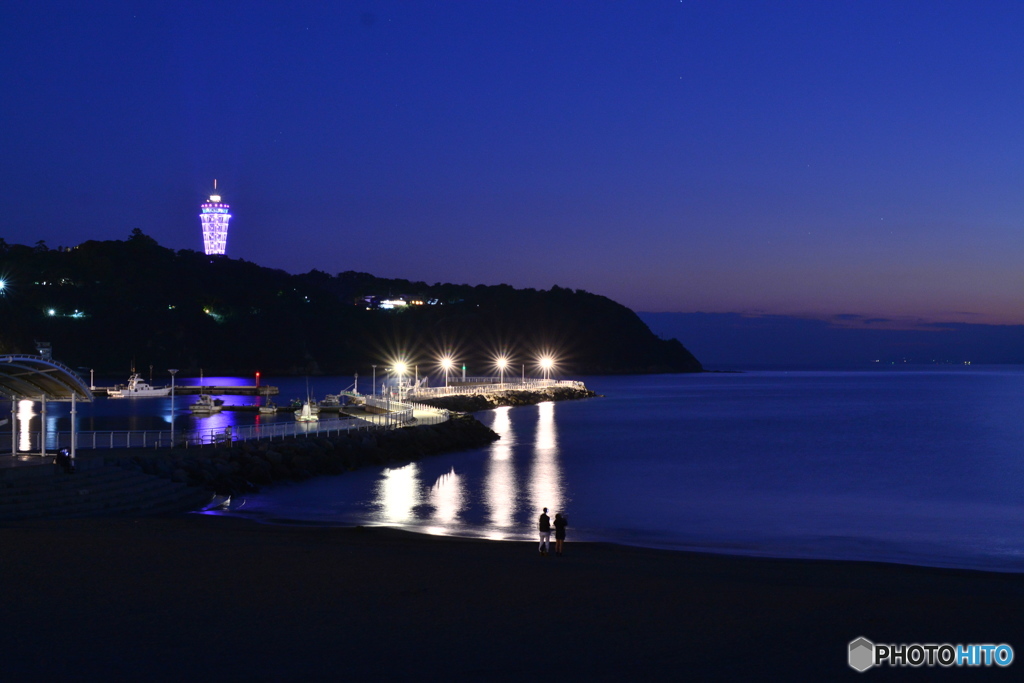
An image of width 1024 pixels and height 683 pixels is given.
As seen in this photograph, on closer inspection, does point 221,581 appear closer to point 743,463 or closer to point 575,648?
point 575,648

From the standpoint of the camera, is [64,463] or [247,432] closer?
[64,463]

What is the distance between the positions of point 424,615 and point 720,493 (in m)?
23.7

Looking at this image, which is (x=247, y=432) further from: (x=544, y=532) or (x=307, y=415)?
(x=544, y=532)

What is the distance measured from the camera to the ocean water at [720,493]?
23.0 m

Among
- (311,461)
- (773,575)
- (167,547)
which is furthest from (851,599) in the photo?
(311,461)

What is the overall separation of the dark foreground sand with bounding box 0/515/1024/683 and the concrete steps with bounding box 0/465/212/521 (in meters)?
2.14

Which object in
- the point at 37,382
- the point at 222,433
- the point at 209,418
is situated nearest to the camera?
the point at 37,382

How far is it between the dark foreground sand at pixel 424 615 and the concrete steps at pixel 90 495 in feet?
7.03

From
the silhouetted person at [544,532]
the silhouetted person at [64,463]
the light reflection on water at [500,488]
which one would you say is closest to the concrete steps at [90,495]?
the silhouetted person at [64,463]

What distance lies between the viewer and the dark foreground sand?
29.2ft

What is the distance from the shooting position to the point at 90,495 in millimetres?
19156

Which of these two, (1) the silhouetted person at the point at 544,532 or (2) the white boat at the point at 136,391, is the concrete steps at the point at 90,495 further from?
(2) the white boat at the point at 136,391

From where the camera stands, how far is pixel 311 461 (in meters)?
31.9

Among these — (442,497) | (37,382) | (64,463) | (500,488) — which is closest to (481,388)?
(500,488)
